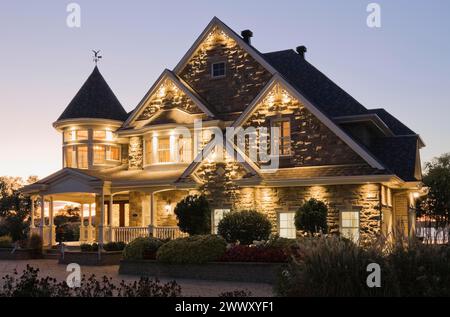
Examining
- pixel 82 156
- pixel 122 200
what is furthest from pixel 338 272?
pixel 82 156

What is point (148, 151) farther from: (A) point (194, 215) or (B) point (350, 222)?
(B) point (350, 222)

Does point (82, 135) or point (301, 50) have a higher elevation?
point (301, 50)

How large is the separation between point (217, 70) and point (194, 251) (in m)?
13.3

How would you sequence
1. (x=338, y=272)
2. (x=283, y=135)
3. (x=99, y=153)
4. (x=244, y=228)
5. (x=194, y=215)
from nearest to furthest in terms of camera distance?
1. (x=338, y=272)
2. (x=244, y=228)
3. (x=194, y=215)
4. (x=283, y=135)
5. (x=99, y=153)

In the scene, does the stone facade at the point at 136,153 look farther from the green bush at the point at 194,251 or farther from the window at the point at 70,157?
the green bush at the point at 194,251

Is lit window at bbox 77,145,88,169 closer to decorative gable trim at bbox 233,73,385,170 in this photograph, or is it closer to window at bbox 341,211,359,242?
decorative gable trim at bbox 233,73,385,170

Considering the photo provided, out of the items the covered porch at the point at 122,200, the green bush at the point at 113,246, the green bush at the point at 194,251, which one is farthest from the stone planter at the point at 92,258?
the green bush at the point at 194,251

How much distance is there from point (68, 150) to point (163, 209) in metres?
7.24

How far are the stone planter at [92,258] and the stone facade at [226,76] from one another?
29.6 feet

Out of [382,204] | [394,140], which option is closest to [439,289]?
[382,204]

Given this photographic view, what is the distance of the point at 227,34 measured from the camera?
30.1 m

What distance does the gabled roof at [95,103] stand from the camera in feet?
108

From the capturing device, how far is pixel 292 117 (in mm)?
26016
